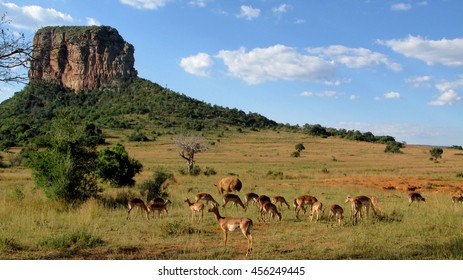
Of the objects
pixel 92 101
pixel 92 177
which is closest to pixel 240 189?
pixel 92 177

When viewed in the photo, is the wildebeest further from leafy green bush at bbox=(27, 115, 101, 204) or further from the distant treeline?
the distant treeline

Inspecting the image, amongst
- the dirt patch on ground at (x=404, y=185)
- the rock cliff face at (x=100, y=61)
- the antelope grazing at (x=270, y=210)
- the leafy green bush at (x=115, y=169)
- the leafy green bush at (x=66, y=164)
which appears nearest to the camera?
the antelope grazing at (x=270, y=210)

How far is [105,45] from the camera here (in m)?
149

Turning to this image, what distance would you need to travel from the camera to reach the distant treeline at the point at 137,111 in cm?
9988

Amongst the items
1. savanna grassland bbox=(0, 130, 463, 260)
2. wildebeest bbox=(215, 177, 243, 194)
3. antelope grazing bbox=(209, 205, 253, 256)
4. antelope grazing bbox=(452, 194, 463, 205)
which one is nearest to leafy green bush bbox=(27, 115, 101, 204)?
savanna grassland bbox=(0, 130, 463, 260)

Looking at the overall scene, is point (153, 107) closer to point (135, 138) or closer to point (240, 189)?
point (135, 138)

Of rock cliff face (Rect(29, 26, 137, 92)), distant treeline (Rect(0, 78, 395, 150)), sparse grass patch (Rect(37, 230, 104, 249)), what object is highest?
rock cliff face (Rect(29, 26, 137, 92))

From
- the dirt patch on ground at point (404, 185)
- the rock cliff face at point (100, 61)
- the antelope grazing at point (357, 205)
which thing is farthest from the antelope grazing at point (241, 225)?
the rock cliff face at point (100, 61)

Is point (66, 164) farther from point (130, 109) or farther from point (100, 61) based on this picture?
point (100, 61)

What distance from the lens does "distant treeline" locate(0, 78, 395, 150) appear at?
99.9 metres

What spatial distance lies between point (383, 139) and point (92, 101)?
8763 cm

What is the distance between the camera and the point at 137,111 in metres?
112

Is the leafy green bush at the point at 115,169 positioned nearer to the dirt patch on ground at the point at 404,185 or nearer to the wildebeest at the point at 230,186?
the wildebeest at the point at 230,186

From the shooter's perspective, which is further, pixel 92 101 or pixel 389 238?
pixel 92 101
